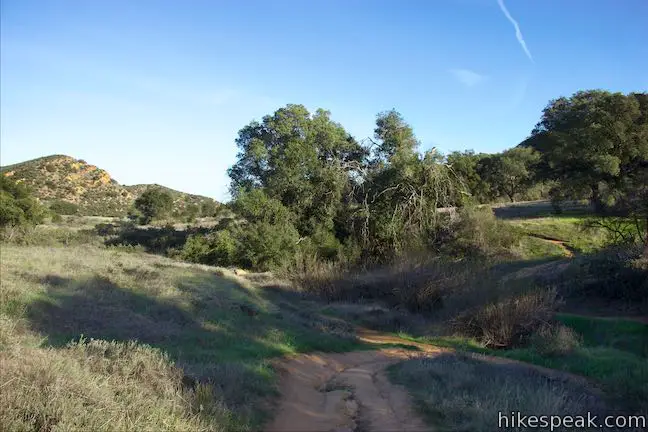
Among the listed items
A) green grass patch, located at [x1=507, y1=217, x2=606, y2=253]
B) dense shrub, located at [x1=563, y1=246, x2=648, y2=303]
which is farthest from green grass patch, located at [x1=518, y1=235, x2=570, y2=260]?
dense shrub, located at [x1=563, y1=246, x2=648, y2=303]

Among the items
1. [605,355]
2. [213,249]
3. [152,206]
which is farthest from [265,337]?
[152,206]

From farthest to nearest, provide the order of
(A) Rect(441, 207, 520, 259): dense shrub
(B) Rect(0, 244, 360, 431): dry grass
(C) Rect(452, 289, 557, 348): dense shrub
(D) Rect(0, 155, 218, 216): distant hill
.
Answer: (D) Rect(0, 155, 218, 216): distant hill < (A) Rect(441, 207, 520, 259): dense shrub < (C) Rect(452, 289, 557, 348): dense shrub < (B) Rect(0, 244, 360, 431): dry grass

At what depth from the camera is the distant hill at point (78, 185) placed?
7000 centimetres

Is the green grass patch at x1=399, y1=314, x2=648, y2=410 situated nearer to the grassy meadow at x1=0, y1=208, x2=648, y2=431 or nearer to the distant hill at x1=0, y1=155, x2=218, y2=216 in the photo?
the grassy meadow at x1=0, y1=208, x2=648, y2=431

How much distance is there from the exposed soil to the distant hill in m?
63.2

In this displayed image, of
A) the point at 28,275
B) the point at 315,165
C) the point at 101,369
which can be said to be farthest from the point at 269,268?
the point at 101,369

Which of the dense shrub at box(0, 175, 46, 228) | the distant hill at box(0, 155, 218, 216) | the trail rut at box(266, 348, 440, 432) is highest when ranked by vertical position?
the distant hill at box(0, 155, 218, 216)

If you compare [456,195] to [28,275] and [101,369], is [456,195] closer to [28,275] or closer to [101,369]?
[28,275]

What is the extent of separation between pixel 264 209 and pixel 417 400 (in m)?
25.5

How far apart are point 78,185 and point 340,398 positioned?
76936 millimetres

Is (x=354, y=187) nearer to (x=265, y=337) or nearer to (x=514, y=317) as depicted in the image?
(x=514, y=317)

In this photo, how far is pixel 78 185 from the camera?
248ft

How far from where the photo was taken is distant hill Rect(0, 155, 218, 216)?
70.0m

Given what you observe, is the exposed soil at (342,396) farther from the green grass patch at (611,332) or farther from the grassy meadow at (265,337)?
the green grass patch at (611,332)
